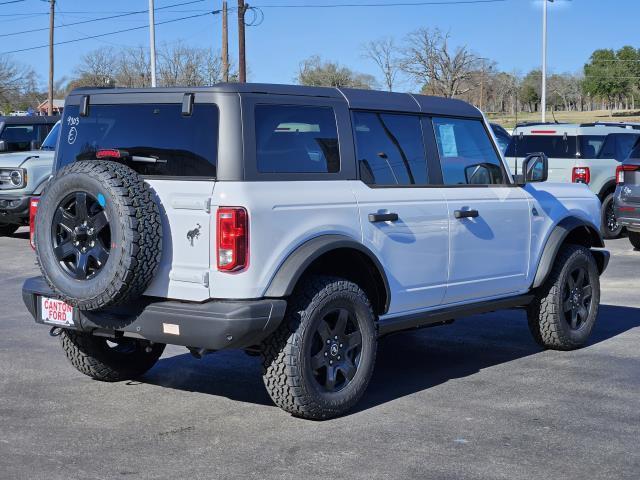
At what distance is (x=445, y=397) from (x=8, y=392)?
2828mm

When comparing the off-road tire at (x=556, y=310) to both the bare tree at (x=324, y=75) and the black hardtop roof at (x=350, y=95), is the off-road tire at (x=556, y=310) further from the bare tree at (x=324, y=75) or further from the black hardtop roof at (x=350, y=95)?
the bare tree at (x=324, y=75)

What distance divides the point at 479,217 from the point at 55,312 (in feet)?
9.56

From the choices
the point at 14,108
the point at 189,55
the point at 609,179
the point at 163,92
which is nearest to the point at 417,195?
the point at 163,92

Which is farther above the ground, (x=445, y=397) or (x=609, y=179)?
(x=609, y=179)

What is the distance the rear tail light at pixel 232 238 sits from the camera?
17.5ft

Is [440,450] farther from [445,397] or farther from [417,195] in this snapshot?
[417,195]

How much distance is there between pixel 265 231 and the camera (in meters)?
5.44

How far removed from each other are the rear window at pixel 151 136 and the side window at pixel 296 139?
0.29 metres

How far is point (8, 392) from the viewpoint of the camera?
6520 millimetres

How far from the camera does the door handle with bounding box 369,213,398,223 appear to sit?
6.10 m

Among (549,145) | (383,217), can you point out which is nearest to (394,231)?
(383,217)

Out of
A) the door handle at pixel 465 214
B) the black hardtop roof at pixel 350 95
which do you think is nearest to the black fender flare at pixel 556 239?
the door handle at pixel 465 214

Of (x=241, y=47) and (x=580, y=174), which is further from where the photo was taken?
(x=241, y=47)

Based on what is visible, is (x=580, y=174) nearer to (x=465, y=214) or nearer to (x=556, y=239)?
(x=556, y=239)
